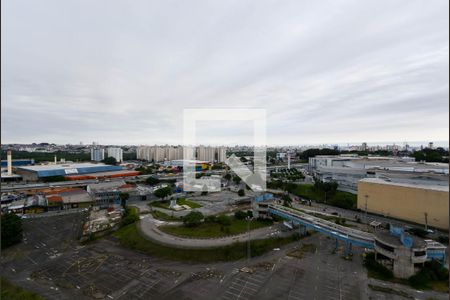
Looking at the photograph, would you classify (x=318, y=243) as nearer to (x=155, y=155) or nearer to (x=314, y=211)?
(x=314, y=211)

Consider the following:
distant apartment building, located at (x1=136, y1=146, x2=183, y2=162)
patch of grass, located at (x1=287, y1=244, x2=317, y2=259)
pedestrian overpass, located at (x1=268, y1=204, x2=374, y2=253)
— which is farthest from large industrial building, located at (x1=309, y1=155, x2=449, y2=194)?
distant apartment building, located at (x1=136, y1=146, x2=183, y2=162)

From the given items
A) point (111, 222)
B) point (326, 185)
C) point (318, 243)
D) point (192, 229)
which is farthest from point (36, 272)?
point (326, 185)

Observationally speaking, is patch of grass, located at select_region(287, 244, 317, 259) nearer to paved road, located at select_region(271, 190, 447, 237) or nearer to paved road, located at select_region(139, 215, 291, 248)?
paved road, located at select_region(139, 215, 291, 248)

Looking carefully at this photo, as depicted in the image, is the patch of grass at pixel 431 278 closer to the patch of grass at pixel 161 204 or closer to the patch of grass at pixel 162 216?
the patch of grass at pixel 162 216

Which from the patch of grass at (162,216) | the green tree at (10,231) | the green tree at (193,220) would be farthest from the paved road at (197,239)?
the green tree at (10,231)

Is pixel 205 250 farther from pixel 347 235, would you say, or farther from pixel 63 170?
pixel 63 170

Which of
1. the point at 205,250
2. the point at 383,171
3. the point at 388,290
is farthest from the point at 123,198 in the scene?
the point at 383,171
